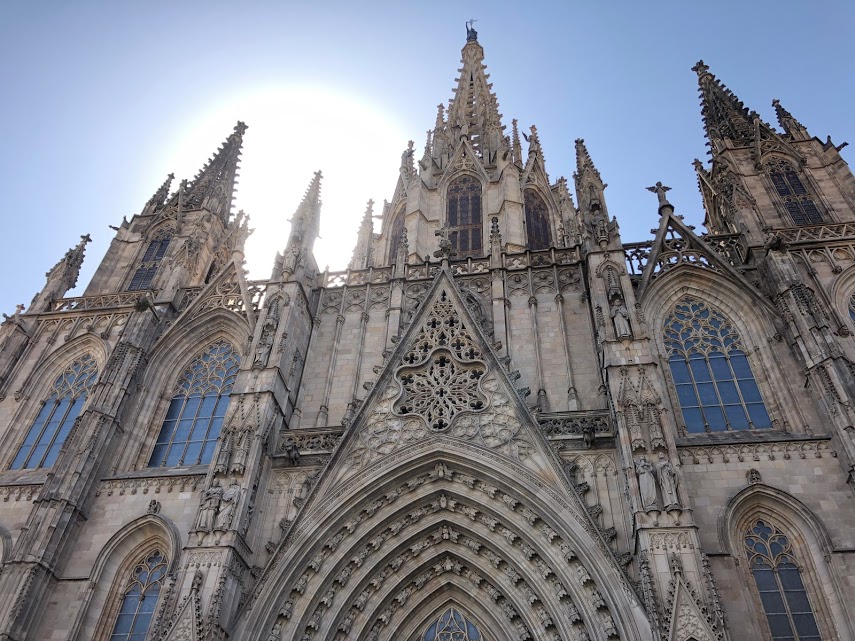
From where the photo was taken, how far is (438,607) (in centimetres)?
1448

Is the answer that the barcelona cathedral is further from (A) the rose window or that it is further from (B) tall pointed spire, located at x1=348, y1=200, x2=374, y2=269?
(B) tall pointed spire, located at x1=348, y1=200, x2=374, y2=269

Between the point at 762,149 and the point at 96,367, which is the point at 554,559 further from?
the point at 762,149

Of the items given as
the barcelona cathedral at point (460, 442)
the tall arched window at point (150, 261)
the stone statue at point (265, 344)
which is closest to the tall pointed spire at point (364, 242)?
the barcelona cathedral at point (460, 442)

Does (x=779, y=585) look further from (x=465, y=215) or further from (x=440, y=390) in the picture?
(x=465, y=215)

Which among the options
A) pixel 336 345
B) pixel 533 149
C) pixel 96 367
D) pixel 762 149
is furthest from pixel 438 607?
pixel 533 149

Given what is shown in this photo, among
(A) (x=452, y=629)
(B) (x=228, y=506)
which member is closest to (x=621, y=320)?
(A) (x=452, y=629)

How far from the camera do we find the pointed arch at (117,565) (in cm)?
1450

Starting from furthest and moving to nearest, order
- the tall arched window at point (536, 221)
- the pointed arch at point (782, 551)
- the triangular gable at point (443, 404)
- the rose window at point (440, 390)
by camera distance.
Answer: the tall arched window at point (536, 221) < the rose window at point (440, 390) < the triangular gable at point (443, 404) < the pointed arch at point (782, 551)

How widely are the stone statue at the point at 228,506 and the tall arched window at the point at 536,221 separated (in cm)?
1461

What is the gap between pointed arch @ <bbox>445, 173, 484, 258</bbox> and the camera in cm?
2479

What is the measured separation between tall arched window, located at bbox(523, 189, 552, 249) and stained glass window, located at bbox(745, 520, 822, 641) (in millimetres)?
13670

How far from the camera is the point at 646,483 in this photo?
12461 millimetres

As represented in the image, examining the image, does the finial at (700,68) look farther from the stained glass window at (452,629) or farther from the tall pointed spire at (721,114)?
the stained glass window at (452,629)

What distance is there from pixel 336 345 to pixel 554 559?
8238 millimetres
